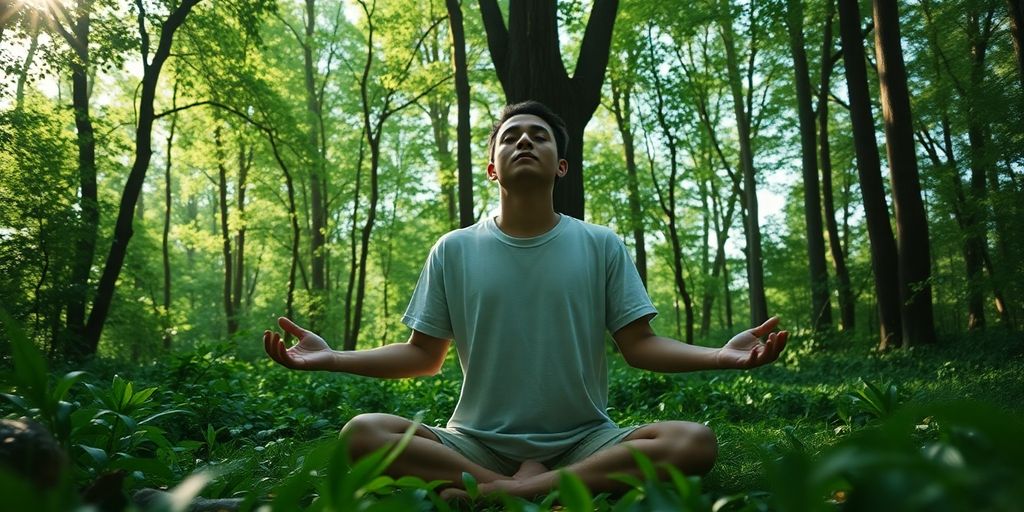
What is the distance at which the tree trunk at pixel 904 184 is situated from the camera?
8.59 m

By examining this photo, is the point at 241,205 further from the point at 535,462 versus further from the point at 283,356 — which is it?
the point at 535,462

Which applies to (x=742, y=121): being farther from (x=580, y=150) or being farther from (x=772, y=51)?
(x=580, y=150)

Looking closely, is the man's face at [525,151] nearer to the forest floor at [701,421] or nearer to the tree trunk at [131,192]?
the forest floor at [701,421]

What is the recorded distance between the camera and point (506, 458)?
2.71 meters

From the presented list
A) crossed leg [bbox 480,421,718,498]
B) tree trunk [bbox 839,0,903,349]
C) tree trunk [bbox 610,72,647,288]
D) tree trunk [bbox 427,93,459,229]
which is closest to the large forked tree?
crossed leg [bbox 480,421,718,498]

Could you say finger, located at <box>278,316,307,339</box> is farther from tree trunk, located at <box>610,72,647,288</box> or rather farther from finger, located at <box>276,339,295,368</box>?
tree trunk, located at <box>610,72,647,288</box>

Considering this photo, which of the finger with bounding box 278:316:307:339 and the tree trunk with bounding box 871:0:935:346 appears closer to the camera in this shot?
the finger with bounding box 278:316:307:339

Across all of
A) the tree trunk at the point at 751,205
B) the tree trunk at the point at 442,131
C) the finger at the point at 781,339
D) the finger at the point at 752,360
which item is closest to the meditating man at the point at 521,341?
the finger at the point at 752,360

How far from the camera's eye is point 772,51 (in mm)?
16812

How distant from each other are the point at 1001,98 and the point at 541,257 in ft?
27.3

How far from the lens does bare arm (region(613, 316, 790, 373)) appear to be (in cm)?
218

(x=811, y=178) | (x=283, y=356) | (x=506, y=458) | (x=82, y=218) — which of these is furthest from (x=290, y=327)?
(x=811, y=178)

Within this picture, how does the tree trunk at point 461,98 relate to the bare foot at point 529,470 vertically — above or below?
above

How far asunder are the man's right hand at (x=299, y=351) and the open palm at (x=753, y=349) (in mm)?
1459
